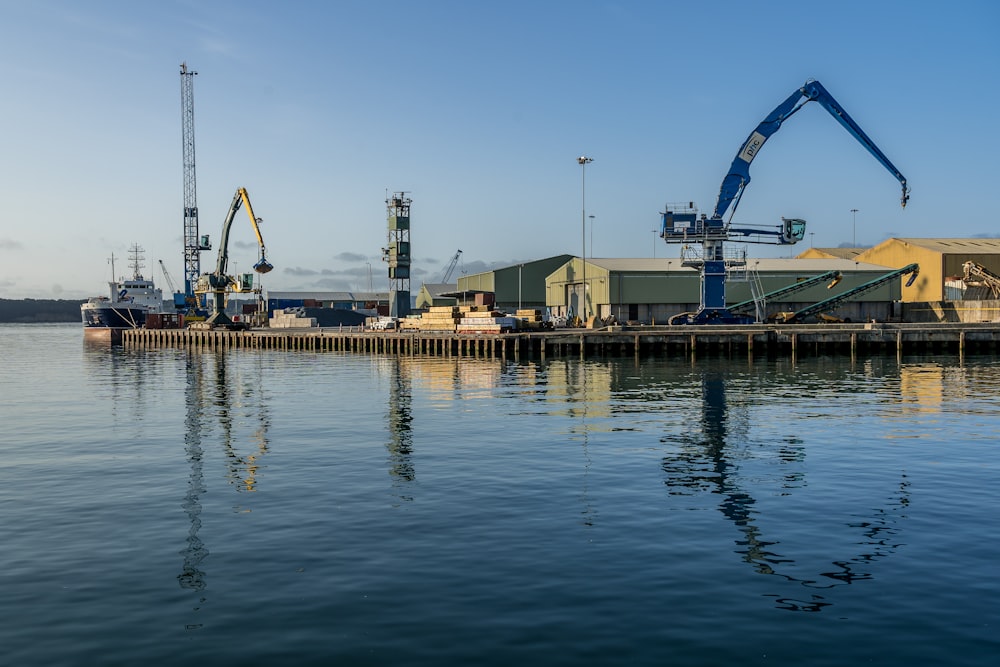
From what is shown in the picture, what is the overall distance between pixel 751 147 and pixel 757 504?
81171mm

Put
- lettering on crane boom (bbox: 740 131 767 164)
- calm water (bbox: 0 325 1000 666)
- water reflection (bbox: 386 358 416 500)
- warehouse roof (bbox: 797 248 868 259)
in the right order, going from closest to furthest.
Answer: calm water (bbox: 0 325 1000 666) → water reflection (bbox: 386 358 416 500) → lettering on crane boom (bbox: 740 131 767 164) → warehouse roof (bbox: 797 248 868 259)

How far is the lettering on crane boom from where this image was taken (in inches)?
3750

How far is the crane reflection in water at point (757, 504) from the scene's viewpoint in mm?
15383

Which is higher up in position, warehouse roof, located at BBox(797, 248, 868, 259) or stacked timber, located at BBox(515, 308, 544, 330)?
warehouse roof, located at BBox(797, 248, 868, 259)

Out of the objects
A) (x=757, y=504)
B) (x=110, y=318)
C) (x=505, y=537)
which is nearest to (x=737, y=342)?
(x=757, y=504)

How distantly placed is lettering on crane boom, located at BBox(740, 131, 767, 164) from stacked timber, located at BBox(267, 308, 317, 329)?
70.1 metres

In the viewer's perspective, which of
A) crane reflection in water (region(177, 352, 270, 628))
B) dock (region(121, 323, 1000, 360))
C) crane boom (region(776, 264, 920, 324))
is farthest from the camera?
crane boom (region(776, 264, 920, 324))

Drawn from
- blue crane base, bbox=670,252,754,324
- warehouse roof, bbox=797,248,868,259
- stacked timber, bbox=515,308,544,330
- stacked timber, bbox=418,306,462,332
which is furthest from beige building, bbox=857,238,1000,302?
stacked timber, bbox=418,306,462,332

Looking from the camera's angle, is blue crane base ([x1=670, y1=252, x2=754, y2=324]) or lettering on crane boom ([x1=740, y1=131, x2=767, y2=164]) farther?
lettering on crane boom ([x1=740, y1=131, x2=767, y2=164])

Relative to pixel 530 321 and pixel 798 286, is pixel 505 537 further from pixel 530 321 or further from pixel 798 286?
pixel 798 286

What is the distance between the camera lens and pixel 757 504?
69.0 feet

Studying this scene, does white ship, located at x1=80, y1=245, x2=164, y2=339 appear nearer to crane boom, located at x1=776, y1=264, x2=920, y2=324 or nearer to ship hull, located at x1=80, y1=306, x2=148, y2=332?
ship hull, located at x1=80, y1=306, x2=148, y2=332

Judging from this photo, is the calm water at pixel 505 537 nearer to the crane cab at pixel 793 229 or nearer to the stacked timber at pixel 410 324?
the crane cab at pixel 793 229

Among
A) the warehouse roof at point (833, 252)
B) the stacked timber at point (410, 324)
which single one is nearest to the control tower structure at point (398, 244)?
the stacked timber at point (410, 324)
